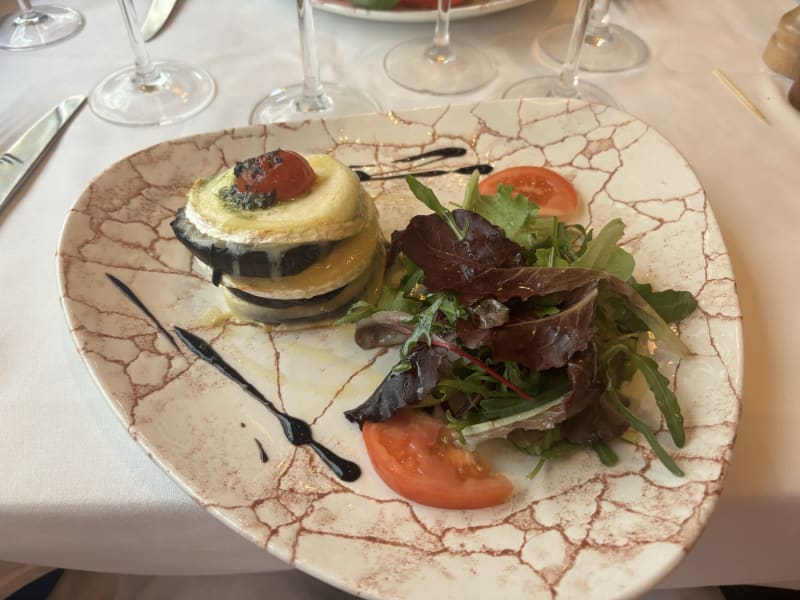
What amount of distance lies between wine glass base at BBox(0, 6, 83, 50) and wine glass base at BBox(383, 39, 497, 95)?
42.6 inches

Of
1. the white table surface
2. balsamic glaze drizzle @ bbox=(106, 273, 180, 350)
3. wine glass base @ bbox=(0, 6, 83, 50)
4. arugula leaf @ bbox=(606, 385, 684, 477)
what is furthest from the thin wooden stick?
wine glass base @ bbox=(0, 6, 83, 50)

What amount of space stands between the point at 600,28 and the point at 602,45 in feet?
0.24

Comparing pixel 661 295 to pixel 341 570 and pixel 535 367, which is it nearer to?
pixel 535 367

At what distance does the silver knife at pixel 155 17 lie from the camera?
215 cm

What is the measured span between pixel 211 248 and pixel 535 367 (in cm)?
66

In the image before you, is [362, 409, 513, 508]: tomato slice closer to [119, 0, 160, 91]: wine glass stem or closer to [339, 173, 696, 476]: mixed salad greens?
[339, 173, 696, 476]: mixed salad greens

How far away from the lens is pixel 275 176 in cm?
128

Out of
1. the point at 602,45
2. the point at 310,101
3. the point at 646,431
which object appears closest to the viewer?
the point at 646,431

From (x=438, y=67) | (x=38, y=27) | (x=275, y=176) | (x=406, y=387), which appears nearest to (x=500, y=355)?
(x=406, y=387)

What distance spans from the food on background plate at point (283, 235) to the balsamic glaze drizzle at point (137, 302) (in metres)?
0.14

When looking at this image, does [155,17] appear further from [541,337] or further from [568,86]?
[541,337]

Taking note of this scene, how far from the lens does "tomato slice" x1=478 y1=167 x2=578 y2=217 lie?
5.01 feet

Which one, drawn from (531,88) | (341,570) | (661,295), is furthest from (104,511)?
(531,88)

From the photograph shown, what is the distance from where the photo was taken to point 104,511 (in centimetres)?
107
